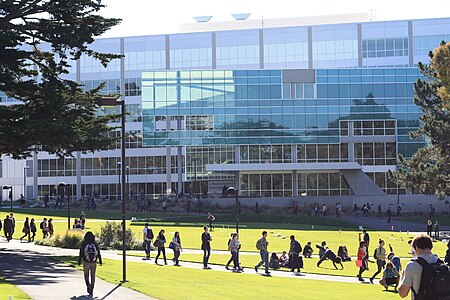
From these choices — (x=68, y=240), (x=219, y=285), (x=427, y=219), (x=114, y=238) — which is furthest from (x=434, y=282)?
(x=427, y=219)

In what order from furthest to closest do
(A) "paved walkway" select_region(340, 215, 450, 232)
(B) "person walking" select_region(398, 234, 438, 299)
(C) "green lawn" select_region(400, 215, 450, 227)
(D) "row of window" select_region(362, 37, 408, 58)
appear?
(D) "row of window" select_region(362, 37, 408, 58), (C) "green lawn" select_region(400, 215, 450, 227), (A) "paved walkway" select_region(340, 215, 450, 232), (B) "person walking" select_region(398, 234, 438, 299)

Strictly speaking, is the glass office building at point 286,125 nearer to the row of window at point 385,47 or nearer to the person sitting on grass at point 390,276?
the row of window at point 385,47

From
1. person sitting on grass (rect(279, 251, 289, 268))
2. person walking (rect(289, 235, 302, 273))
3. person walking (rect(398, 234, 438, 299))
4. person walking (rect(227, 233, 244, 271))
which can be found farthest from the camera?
person sitting on grass (rect(279, 251, 289, 268))

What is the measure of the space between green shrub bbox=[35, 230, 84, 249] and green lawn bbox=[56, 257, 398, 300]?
6.63 m

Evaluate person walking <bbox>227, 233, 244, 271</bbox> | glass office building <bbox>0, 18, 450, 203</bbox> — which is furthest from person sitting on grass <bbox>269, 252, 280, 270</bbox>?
glass office building <bbox>0, 18, 450, 203</bbox>

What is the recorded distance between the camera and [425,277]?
827 centimetres

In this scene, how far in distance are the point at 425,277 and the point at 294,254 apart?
2168cm

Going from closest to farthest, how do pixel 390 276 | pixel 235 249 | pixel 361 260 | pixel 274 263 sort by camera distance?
1. pixel 390 276
2. pixel 361 260
3. pixel 235 249
4. pixel 274 263

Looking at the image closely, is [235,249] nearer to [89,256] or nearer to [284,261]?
[284,261]

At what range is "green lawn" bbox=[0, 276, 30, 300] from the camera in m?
16.3

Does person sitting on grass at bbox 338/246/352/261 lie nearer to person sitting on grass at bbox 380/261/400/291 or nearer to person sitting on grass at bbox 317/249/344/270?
person sitting on grass at bbox 317/249/344/270

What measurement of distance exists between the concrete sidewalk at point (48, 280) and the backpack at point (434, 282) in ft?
34.0

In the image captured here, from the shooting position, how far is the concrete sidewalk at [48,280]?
17.8 metres

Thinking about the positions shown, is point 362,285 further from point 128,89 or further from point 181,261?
point 128,89
